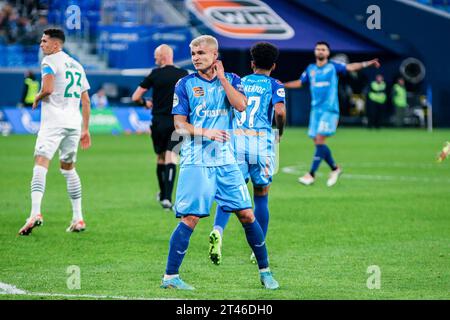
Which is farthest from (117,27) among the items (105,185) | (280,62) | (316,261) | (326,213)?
(316,261)

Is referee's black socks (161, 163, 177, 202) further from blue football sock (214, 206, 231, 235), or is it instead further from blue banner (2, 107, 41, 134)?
blue banner (2, 107, 41, 134)

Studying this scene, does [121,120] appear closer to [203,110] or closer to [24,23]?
[24,23]

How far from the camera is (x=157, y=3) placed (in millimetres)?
39188

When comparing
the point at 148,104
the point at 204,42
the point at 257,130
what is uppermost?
the point at 204,42

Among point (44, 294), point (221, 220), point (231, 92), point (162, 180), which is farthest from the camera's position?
point (162, 180)

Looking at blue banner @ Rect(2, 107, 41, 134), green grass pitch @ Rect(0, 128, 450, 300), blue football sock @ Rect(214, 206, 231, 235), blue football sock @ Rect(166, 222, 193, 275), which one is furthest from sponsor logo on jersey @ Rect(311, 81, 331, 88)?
blue banner @ Rect(2, 107, 41, 134)

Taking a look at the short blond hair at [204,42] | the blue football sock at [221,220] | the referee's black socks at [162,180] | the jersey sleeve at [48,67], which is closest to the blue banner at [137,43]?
the referee's black socks at [162,180]

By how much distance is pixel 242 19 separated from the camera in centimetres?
4028

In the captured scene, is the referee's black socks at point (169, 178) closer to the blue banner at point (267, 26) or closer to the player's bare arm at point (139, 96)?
the player's bare arm at point (139, 96)

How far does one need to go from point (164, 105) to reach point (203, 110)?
6383 millimetres

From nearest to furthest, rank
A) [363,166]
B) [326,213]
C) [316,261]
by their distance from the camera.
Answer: [316,261], [326,213], [363,166]

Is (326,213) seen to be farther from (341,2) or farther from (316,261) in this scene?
(341,2)

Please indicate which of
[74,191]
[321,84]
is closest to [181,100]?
[74,191]

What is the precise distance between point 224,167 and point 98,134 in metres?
27.6
